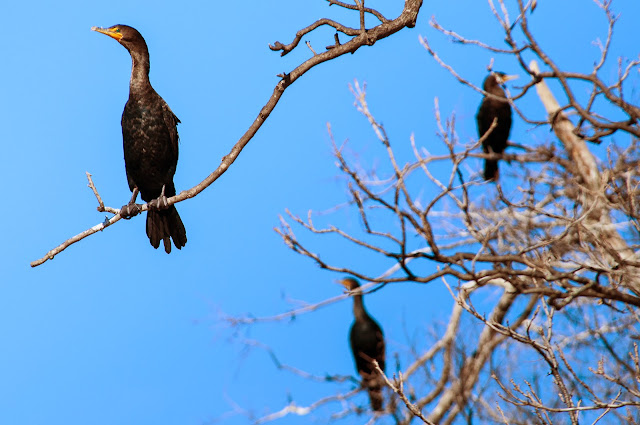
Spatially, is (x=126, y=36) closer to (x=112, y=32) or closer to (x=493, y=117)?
(x=112, y=32)

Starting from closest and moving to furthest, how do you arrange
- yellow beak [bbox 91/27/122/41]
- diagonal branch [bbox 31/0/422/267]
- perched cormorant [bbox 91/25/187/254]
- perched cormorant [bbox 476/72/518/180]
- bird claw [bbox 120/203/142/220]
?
diagonal branch [bbox 31/0/422/267]
bird claw [bbox 120/203/142/220]
yellow beak [bbox 91/27/122/41]
perched cormorant [bbox 91/25/187/254]
perched cormorant [bbox 476/72/518/180]

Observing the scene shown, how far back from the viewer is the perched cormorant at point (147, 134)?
4.55 meters

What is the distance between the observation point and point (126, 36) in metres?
4.52

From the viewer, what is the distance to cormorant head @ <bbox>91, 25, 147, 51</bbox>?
4.49 m

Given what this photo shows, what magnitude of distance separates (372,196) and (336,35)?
0.76 metres

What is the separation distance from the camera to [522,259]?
3439mm

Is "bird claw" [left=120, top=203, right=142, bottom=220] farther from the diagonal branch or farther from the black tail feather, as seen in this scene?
the diagonal branch

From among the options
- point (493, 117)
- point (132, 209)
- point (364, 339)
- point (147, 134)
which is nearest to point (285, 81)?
point (132, 209)

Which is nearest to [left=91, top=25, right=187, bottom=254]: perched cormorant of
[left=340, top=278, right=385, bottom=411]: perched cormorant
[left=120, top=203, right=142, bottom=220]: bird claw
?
[left=120, top=203, right=142, bottom=220]: bird claw

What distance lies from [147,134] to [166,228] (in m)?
0.56

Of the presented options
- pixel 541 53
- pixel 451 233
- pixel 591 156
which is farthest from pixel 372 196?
pixel 591 156

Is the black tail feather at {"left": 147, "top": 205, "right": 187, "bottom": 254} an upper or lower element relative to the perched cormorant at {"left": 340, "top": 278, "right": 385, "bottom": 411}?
lower

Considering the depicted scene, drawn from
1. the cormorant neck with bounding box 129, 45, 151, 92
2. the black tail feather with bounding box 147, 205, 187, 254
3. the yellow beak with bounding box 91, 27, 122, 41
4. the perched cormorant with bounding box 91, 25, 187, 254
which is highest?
the yellow beak with bounding box 91, 27, 122, 41

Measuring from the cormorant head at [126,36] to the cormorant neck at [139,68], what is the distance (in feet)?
0.09
